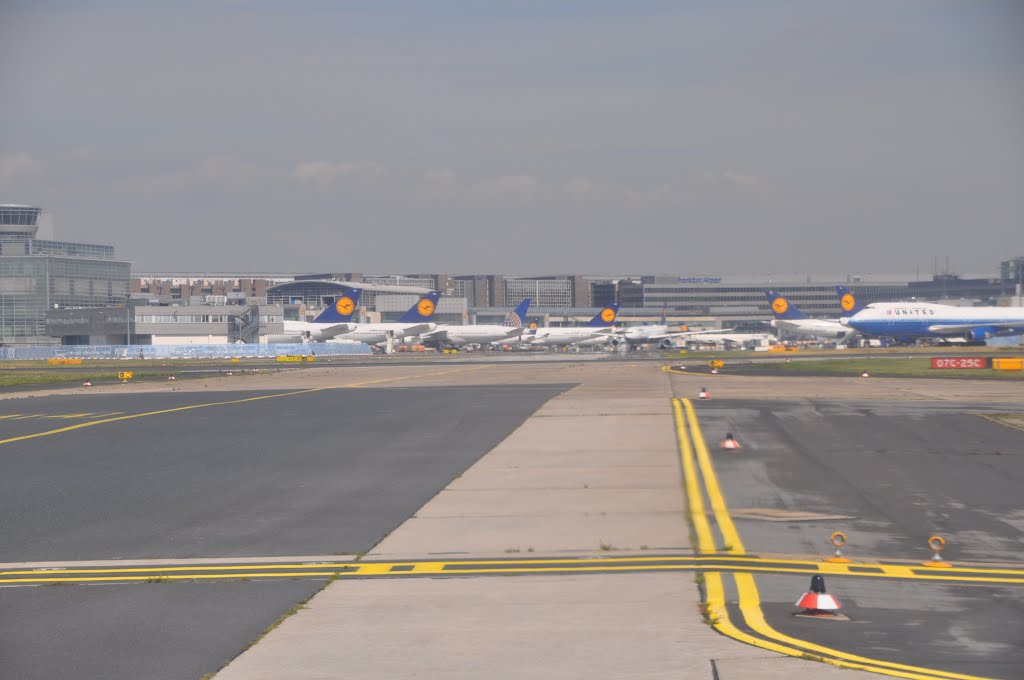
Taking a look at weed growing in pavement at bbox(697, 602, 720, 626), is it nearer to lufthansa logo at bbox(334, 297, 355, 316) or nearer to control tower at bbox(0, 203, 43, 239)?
lufthansa logo at bbox(334, 297, 355, 316)

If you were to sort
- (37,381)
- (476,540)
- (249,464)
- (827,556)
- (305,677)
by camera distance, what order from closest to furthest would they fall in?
(305,677) → (827,556) → (476,540) → (249,464) → (37,381)

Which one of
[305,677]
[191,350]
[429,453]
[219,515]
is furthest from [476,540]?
[191,350]

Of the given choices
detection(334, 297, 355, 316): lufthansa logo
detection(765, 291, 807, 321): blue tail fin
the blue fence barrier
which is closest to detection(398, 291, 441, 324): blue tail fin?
detection(334, 297, 355, 316): lufthansa logo

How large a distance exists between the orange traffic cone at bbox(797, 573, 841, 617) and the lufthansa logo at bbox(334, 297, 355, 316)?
13104 cm

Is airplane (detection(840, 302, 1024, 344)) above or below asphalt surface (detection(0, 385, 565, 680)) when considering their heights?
above

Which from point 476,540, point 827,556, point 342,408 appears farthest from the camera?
point 342,408

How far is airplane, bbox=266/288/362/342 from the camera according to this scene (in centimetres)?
13688

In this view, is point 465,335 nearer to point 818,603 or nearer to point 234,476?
point 234,476

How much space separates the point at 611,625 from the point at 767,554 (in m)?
4.25

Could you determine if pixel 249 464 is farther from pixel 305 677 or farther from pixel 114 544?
pixel 305 677

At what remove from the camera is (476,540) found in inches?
607

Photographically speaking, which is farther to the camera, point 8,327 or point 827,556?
point 8,327

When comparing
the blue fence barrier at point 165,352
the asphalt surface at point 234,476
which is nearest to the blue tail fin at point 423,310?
the blue fence barrier at point 165,352

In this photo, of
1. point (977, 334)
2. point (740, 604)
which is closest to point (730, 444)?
point (740, 604)
